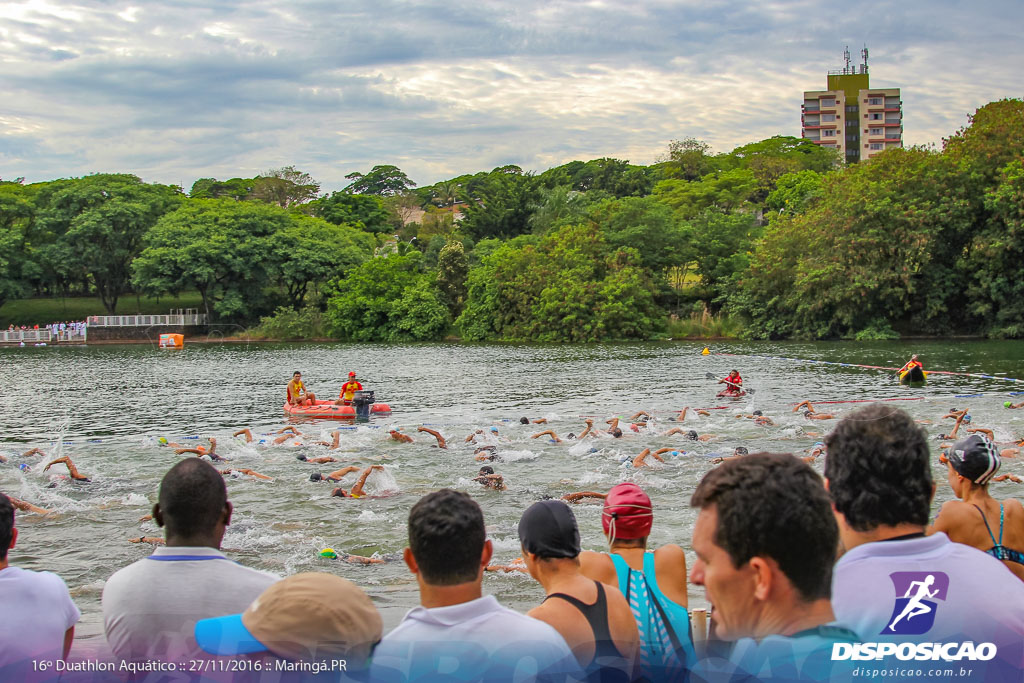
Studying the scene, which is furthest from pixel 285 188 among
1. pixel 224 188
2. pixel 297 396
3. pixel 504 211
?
pixel 297 396

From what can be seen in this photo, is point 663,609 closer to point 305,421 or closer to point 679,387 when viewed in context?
point 305,421

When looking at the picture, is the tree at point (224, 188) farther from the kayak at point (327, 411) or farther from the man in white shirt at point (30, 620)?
the man in white shirt at point (30, 620)

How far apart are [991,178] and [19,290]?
236ft

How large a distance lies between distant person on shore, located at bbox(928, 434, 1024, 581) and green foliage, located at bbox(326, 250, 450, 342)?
6252 centimetres

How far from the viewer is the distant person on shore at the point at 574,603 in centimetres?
334

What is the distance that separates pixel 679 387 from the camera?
28.7m

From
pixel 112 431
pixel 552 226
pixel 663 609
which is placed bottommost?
pixel 112 431

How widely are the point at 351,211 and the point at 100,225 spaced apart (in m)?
30.8

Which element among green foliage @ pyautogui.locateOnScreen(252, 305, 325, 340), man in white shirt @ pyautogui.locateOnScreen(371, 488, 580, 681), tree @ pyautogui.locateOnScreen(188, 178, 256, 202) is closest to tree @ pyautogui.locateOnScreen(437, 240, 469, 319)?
green foliage @ pyautogui.locateOnScreen(252, 305, 325, 340)

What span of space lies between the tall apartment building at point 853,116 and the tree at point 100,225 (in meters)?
98.6

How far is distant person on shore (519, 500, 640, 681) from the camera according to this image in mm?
3338

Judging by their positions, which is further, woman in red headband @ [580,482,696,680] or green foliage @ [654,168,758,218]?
green foliage @ [654,168,758,218]

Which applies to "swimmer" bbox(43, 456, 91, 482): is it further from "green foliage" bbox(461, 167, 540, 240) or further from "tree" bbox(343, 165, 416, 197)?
"tree" bbox(343, 165, 416, 197)

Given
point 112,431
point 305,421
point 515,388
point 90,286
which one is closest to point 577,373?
point 515,388
